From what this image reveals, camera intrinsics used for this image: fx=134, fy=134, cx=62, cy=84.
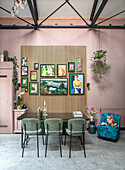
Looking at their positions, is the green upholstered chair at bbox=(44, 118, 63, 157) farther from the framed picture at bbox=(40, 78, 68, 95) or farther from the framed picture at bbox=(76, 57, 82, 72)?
the framed picture at bbox=(76, 57, 82, 72)

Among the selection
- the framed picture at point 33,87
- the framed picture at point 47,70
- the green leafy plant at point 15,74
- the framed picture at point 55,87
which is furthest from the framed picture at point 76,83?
the green leafy plant at point 15,74

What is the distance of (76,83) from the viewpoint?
5.29 metres

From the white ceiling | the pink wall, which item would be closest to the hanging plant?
the pink wall

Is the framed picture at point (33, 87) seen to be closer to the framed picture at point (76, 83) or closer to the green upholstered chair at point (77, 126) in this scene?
the framed picture at point (76, 83)

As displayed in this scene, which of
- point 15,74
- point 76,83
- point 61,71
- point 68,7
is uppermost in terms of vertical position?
point 68,7

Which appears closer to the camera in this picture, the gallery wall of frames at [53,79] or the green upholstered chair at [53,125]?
the green upholstered chair at [53,125]

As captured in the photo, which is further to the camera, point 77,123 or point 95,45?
point 95,45

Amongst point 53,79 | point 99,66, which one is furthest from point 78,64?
point 53,79

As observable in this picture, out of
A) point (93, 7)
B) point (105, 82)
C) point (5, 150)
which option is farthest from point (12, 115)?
point (93, 7)

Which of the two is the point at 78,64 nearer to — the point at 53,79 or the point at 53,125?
the point at 53,79

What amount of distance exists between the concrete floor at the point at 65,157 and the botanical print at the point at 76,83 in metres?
1.83

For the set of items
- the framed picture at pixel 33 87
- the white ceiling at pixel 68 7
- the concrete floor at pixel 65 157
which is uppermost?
the white ceiling at pixel 68 7

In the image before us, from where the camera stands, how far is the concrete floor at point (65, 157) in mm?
2773

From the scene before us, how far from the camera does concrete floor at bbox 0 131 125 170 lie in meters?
2.77
